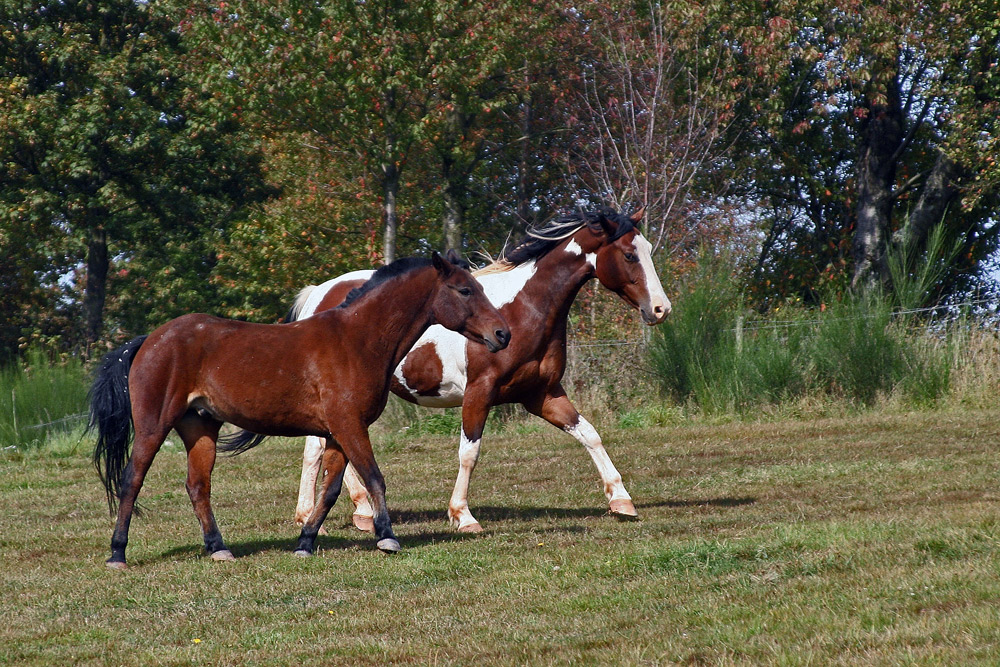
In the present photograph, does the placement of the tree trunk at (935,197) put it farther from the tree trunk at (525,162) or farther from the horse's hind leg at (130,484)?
the horse's hind leg at (130,484)

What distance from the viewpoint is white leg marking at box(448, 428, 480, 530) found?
8.73 metres

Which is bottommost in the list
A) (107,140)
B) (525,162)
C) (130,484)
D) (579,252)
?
(130,484)

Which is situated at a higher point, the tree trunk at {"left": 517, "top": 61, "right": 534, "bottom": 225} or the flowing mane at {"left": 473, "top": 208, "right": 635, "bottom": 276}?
the tree trunk at {"left": 517, "top": 61, "right": 534, "bottom": 225}

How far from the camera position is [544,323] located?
357 inches

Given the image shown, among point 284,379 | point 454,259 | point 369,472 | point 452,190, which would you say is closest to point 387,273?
point 454,259

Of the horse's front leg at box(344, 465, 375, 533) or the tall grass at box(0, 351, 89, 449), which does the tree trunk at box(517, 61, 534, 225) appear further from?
the horse's front leg at box(344, 465, 375, 533)

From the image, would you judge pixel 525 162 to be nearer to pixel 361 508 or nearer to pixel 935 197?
pixel 935 197

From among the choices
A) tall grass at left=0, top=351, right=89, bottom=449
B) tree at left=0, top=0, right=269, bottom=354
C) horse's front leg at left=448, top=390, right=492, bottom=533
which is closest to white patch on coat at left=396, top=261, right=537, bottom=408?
horse's front leg at left=448, top=390, right=492, bottom=533

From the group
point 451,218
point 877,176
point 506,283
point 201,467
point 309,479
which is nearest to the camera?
point 201,467

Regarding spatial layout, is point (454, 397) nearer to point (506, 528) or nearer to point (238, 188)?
point (506, 528)

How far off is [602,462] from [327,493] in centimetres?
231

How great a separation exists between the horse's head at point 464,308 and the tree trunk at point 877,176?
18.0 m

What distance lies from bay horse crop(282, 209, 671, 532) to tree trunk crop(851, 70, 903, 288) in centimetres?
1631

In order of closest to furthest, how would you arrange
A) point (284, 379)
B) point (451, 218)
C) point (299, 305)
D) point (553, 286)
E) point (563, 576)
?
point (563, 576), point (284, 379), point (553, 286), point (299, 305), point (451, 218)
